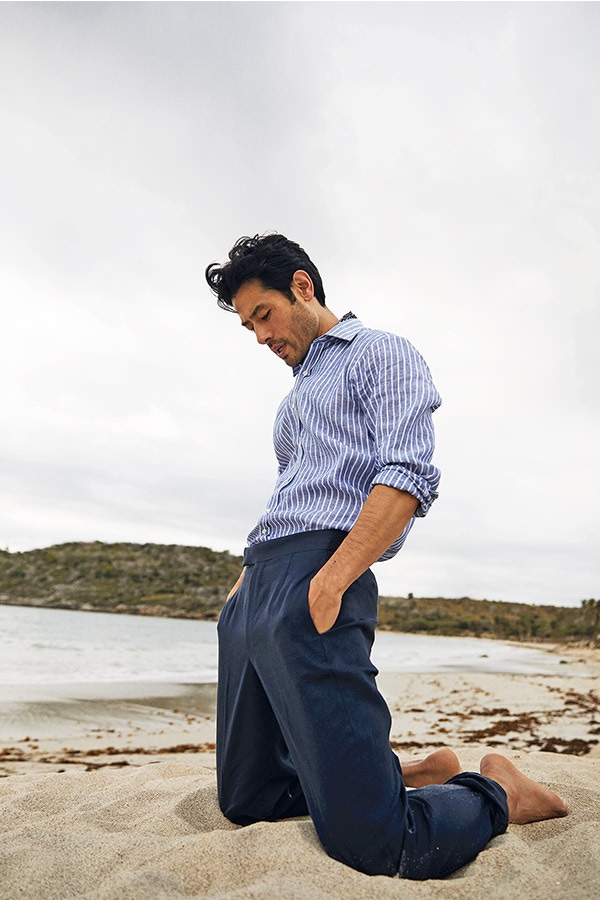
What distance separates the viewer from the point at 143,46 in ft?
19.1

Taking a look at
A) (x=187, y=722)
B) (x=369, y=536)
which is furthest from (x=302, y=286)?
(x=187, y=722)

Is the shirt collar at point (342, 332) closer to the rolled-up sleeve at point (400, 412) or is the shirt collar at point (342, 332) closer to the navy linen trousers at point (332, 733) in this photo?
the rolled-up sleeve at point (400, 412)

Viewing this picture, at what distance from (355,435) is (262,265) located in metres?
0.74

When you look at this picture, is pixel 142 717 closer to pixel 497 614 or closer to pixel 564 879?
pixel 564 879

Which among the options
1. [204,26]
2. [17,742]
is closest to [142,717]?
[17,742]

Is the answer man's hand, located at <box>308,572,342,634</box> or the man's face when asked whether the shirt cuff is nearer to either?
man's hand, located at <box>308,572,342,634</box>

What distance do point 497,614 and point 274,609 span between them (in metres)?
75.7

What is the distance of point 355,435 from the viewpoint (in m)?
2.04

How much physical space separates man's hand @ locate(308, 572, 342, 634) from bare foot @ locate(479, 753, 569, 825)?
1039 millimetres

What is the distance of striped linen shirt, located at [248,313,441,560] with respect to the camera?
6.01 feet

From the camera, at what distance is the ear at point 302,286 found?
7.47ft

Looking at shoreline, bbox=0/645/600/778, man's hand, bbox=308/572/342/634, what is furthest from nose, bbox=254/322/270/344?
shoreline, bbox=0/645/600/778

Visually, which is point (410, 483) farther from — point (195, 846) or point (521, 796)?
point (521, 796)

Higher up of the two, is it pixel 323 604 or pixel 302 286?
pixel 302 286
